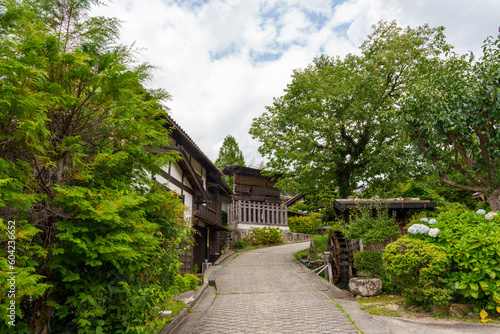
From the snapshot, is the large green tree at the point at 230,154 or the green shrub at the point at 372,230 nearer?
the green shrub at the point at 372,230

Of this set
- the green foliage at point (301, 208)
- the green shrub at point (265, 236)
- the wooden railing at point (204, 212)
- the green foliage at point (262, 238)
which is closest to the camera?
the wooden railing at point (204, 212)

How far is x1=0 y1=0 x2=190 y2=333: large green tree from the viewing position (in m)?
3.74

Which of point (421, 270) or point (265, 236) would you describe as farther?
point (265, 236)

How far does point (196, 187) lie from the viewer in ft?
56.6

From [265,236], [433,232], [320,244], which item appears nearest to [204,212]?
[320,244]

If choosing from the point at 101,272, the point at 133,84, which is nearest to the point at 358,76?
the point at 133,84

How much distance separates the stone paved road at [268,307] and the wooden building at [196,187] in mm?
2170

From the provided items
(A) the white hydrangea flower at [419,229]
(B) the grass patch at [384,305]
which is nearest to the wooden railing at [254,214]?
(B) the grass patch at [384,305]

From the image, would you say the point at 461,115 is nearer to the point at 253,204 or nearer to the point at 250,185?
the point at 253,204

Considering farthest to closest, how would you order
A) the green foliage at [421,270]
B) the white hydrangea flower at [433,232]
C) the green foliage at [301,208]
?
1. the green foliage at [301,208]
2. the white hydrangea flower at [433,232]
3. the green foliage at [421,270]

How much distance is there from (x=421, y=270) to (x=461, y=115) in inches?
212

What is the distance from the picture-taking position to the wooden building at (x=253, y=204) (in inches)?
1082

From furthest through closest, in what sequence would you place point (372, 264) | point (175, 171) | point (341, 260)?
point (175, 171), point (341, 260), point (372, 264)

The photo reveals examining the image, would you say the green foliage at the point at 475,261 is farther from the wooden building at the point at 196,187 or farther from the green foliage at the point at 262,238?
the green foliage at the point at 262,238
